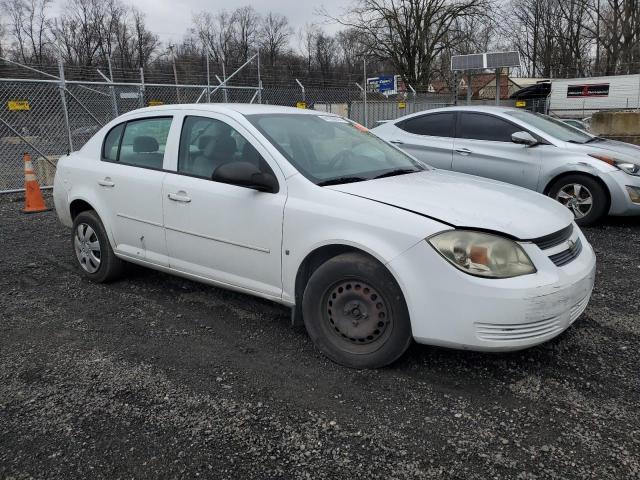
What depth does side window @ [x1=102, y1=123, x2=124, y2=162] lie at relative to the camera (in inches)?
175

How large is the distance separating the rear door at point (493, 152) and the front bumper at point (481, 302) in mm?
4186

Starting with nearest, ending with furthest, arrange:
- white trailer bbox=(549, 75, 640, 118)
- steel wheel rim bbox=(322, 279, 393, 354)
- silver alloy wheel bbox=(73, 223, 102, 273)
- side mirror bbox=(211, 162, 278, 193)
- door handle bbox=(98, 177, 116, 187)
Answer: steel wheel rim bbox=(322, 279, 393, 354), side mirror bbox=(211, 162, 278, 193), door handle bbox=(98, 177, 116, 187), silver alloy wheel bbox=(73, 223, 102, 273), white trailer bbox=(549, 75, 640, 118)

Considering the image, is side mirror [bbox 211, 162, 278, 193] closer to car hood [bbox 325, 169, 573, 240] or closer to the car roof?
car hood [bbox 325, 169, 573, 240]

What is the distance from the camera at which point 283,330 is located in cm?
362

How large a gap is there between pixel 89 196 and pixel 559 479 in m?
4.08

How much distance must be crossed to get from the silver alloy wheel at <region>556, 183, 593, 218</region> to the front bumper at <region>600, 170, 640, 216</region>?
254mm

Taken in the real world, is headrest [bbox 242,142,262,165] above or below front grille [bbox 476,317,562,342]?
above

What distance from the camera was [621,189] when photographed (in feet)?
20.1

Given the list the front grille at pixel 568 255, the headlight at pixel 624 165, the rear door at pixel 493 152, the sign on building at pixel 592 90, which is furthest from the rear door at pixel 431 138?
the sign on building at pixel 592 90

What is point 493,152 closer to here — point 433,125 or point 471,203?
point 433,125

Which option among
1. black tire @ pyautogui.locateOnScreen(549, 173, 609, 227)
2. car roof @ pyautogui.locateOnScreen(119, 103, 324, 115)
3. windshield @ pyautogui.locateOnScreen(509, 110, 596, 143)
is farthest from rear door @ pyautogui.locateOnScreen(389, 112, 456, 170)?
car roof @ pyautogui.locateOnScreen(119, 103, 324, 115)

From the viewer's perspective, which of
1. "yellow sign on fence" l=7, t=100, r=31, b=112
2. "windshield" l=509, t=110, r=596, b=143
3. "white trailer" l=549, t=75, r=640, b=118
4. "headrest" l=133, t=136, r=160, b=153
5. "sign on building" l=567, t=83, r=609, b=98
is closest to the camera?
"headrest" l=133, t=136, r=160, b=153

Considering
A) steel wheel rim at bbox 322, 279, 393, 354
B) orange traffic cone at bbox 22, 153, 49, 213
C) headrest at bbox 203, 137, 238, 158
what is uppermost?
headrest at bbox 203, 137, 238, 158

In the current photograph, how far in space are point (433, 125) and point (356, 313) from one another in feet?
16.8
